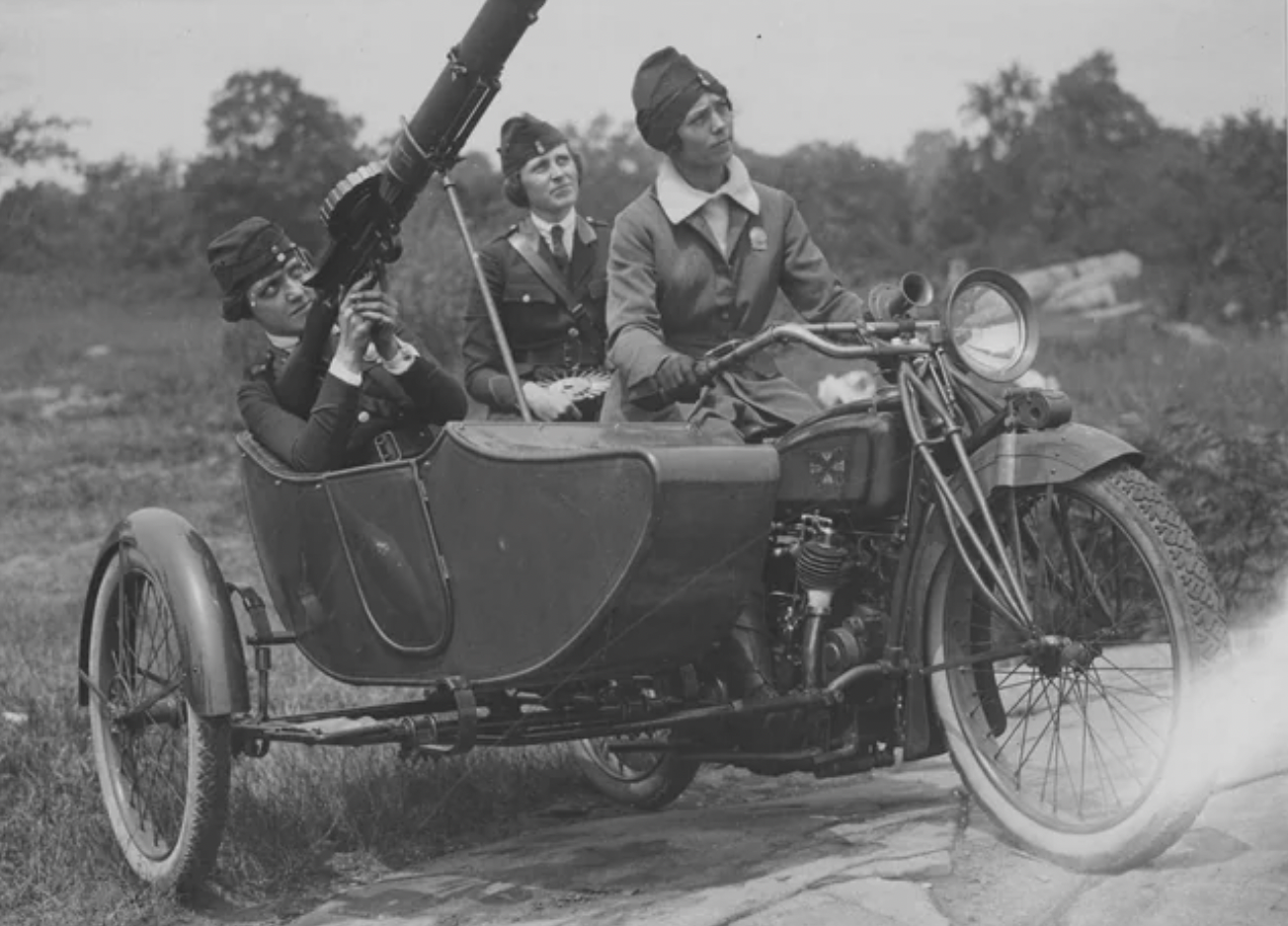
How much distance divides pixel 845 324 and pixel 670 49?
1202 millimetres

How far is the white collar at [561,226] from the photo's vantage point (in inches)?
284

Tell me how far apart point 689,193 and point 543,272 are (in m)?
1.93

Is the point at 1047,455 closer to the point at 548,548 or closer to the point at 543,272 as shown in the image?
the point at 548,548

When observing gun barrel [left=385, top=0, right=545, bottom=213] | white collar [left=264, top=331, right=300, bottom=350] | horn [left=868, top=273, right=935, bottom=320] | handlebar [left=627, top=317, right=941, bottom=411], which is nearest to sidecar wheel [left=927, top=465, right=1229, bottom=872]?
handlebar [left=627, top=317, right=941, bottom=411]

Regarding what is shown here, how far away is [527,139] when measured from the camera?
7.12m

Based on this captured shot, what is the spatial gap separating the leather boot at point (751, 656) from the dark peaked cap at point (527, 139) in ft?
9.59

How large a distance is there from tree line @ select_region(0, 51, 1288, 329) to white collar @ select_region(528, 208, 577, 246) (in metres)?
0.33

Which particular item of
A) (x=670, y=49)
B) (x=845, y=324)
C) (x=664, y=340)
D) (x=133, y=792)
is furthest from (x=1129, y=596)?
(x=133, y=792)

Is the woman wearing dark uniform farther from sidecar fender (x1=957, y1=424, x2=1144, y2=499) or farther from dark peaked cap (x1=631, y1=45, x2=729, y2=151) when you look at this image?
sidecar fender (x1=957, y1=424, x2=1144, y2=499)

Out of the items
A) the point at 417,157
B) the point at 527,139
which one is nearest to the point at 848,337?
the point at 417,157

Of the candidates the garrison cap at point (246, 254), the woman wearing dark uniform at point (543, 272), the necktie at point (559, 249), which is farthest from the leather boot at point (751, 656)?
the necktie at point (559, 249)

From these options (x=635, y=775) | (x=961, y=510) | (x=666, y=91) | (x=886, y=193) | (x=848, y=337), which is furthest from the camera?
(x=886, y=193)

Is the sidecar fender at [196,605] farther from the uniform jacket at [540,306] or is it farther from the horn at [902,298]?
the uniform jacket at [540,306]

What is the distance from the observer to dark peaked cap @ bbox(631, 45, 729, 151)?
5.20m
